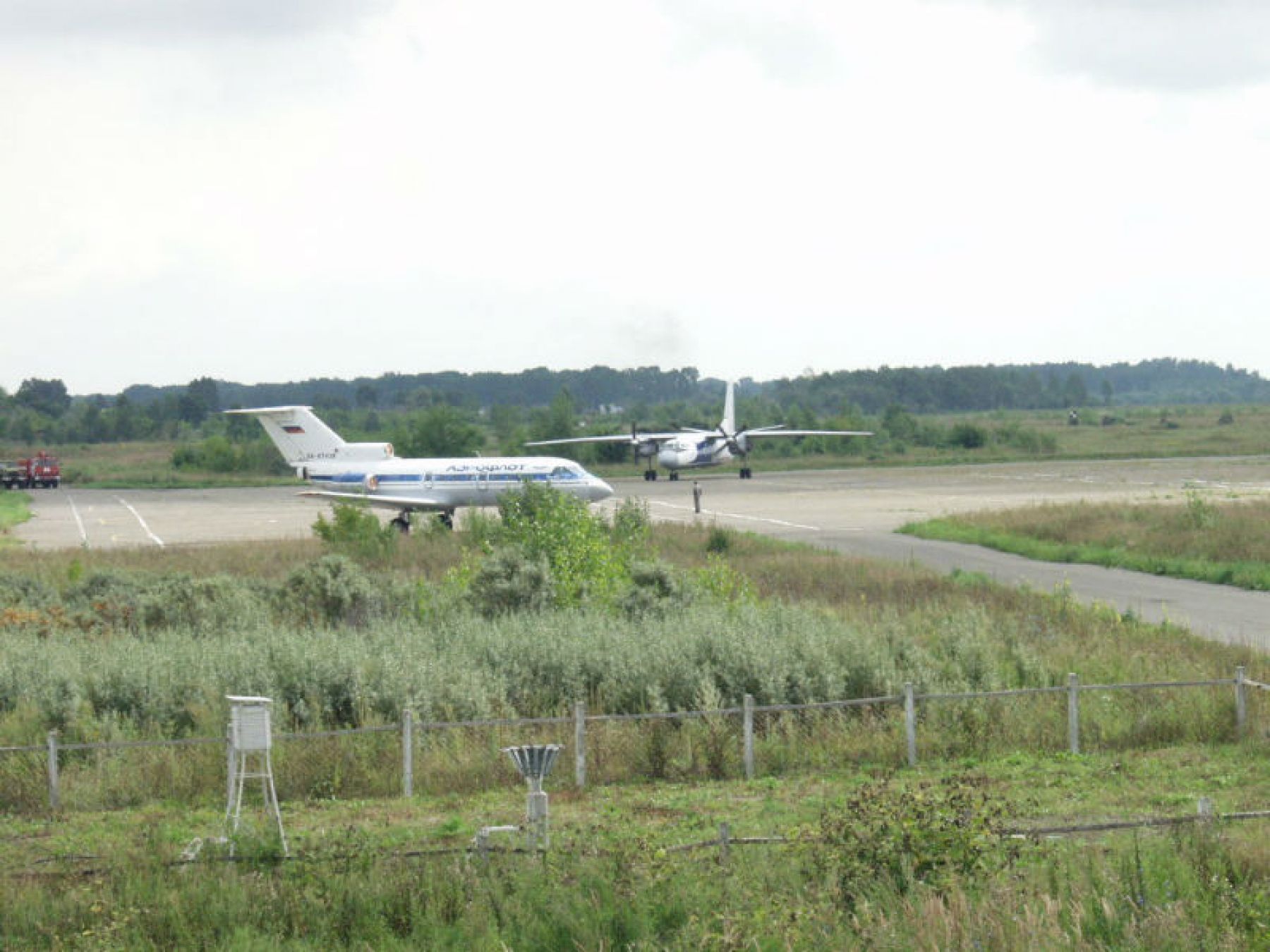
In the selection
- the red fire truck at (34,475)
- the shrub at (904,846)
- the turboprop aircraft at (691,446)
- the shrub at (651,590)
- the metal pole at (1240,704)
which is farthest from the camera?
the red fire truck at (34,475)

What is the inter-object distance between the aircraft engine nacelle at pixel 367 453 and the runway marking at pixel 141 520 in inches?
301

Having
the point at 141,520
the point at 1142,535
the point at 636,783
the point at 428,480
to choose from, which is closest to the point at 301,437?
the point at 428,480

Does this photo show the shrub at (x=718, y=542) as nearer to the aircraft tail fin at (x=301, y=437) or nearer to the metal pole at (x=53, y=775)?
the aircraft tail fin at (x=301, y=437)

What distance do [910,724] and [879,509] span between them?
148ft

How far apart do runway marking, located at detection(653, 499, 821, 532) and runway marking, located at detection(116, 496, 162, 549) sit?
67.6ft

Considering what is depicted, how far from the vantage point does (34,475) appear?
90438 millimetres

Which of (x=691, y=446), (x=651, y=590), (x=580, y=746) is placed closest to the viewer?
(x=580, y=746)

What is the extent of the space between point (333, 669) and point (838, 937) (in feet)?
32.2

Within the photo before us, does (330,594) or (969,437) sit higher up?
(969,437)

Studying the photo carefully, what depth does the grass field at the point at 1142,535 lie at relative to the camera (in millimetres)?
36031

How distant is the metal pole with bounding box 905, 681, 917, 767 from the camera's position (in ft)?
49.4

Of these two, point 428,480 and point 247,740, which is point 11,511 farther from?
point 247,740

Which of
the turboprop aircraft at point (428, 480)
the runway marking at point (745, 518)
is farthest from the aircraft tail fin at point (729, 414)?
the turboprop aircraft at point (428, 480)

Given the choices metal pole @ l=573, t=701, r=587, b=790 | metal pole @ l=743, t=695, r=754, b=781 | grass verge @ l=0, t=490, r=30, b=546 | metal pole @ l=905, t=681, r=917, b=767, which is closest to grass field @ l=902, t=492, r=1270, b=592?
metal pole @ l=905, t=681, r=917, b=767
